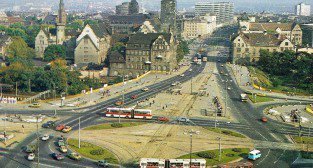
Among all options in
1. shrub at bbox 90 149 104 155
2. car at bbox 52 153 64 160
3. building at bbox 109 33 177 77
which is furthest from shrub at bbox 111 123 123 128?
building at bbox 109 33 177 77

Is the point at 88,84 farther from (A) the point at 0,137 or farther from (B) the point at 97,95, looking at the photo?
(A) the point at 0,137

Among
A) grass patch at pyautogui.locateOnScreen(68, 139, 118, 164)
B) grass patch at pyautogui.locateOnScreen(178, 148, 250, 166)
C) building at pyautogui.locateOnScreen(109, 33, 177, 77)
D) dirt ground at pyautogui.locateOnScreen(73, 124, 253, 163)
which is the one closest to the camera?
grass patch at pyautogui.locateOnScreen(178, 148, 250, 166)

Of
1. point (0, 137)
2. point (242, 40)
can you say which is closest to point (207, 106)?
point (0, 137)

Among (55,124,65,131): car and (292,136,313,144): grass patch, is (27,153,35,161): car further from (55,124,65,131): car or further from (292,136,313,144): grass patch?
(292,136,313,144): grass patch

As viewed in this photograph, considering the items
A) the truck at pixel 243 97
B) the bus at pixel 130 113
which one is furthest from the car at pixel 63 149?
the truck at pixel 243 97

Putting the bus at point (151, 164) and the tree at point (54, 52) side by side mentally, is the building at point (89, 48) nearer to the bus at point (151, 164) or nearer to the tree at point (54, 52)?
the tree at point (54, 52)
